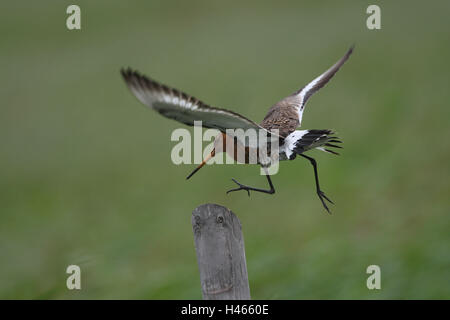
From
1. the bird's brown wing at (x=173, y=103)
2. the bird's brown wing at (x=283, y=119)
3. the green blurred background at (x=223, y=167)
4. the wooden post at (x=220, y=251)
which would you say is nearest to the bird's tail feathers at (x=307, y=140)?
the bird's brown wing at (x=283, y=119)

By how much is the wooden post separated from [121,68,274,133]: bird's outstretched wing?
2.17ft

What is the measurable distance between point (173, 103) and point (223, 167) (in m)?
10.9

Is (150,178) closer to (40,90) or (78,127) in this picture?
(78,127)

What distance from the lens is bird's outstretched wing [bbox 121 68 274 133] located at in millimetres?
4305

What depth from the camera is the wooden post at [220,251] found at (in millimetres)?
4477

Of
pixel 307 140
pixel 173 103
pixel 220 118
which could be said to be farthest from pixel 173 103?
pixel 307 140

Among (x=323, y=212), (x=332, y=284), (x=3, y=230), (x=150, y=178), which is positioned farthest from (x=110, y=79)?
(x=332, y=284)

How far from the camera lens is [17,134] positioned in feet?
61.5

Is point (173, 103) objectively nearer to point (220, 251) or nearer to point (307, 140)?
point (220, 251)

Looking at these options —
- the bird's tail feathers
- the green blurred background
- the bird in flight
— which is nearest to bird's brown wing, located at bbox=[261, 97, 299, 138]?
the bird in flight

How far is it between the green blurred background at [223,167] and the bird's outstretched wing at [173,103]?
5109 mm

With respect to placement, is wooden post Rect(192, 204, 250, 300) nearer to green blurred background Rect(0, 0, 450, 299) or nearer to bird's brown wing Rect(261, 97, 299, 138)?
bird's brown wing Rect(261, 97, 299, 138)
